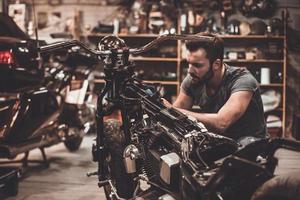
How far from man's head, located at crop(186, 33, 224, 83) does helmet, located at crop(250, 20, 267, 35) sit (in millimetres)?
4342

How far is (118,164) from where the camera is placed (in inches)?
92.8

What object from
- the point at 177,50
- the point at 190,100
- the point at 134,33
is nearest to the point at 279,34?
the point at 177,50

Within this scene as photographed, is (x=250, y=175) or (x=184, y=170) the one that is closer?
(x=250, y=175)

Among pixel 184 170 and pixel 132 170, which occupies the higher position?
pixel 184 170

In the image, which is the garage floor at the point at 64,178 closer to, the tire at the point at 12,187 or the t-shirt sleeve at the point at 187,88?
the tire at the point at 12,187

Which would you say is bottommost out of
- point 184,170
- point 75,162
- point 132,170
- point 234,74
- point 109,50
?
point 75,162

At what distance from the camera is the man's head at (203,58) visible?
2.42 m

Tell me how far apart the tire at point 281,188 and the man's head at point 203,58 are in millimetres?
1121

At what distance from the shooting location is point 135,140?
7.39 ft

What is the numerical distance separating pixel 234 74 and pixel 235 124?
1.01ft

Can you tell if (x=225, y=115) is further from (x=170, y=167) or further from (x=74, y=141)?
(x=74, y=141)

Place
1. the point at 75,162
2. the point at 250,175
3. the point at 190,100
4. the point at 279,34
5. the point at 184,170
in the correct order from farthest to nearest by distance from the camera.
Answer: the point at 279,34 < the point at 75,162 < the point at 190,100 < the point at 184,170 < the point at 250,175

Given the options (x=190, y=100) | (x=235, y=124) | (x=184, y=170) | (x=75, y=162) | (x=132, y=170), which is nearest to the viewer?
(x=184, y=170)

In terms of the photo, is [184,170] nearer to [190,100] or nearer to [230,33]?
[190,100]
